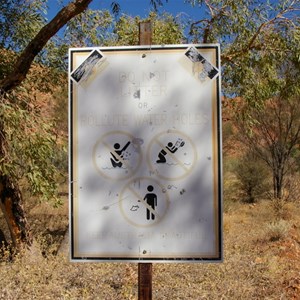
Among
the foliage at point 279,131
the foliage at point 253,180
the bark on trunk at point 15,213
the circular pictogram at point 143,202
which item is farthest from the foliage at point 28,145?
the foliage at point 253,180

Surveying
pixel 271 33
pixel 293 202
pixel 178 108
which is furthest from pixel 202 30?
pixel 293 202

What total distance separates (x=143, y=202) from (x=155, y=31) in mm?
6774

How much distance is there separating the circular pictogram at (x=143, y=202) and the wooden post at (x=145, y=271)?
0.90 feet

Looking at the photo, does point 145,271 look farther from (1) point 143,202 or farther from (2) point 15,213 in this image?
(2) point 15,213

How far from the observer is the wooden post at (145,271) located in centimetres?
256

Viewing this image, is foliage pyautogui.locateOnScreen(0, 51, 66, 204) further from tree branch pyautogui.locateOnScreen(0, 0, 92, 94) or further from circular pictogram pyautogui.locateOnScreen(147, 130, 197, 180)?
circular pictogram pyautogui.locateOnScreen(147, 130, 197, 180)

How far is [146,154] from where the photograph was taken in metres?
2.44

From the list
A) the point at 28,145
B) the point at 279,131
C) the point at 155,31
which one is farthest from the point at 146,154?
the point at 279,131

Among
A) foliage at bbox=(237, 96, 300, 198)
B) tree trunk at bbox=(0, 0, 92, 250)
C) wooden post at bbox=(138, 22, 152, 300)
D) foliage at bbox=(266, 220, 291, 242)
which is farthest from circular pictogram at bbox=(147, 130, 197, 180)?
foliage at bbox=(237, 96, 300, 198)

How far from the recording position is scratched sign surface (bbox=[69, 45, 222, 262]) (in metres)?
2.43

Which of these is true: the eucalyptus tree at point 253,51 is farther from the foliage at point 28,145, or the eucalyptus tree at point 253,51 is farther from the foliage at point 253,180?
the foliage at point 253,180

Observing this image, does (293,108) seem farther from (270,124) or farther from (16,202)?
(16,202)

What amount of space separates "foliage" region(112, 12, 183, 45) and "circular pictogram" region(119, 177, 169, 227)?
5.97 metres

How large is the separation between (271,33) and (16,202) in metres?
4.68
